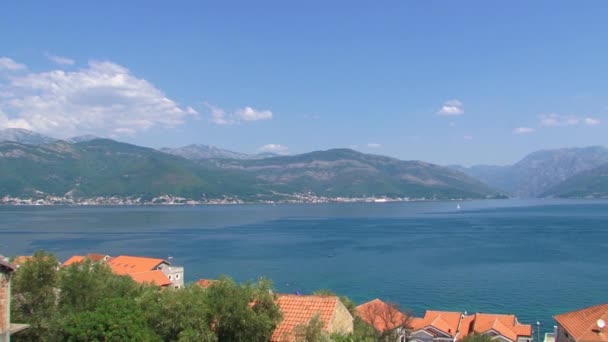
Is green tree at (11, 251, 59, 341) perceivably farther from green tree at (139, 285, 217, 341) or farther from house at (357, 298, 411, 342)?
house at (357, 298, 411, 342)

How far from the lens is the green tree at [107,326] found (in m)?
20.2

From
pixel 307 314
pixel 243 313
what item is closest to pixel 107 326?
pixel 243 313

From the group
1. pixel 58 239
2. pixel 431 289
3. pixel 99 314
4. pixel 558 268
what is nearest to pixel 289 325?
pixel 99 314

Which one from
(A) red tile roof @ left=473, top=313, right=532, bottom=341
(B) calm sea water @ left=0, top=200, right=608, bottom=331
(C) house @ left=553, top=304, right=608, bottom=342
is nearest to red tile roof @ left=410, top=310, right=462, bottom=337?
(A) red tile roof @ left=473, top=313, right=532, bottom=341

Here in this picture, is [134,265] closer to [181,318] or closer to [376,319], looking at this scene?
[376,319]

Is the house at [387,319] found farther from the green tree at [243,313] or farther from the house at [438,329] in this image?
the green tree at [243,313]

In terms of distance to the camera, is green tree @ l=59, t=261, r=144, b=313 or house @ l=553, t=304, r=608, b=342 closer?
Result: green tree @ l=59, t=261, r=144, b=313

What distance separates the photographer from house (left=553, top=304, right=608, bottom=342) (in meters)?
27.9

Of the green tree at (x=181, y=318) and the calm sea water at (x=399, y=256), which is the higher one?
the green tree at (x=181, y=318)

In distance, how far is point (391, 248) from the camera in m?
125

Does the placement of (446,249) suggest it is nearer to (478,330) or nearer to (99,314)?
(478,330)

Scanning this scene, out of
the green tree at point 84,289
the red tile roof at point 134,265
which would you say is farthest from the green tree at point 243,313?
the red tile roof at point 134,265

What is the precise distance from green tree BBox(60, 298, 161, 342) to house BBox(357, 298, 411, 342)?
81.1 ft

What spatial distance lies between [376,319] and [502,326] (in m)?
11.7
